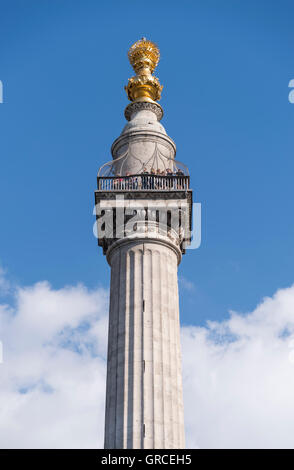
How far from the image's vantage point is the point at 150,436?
89.0 ft

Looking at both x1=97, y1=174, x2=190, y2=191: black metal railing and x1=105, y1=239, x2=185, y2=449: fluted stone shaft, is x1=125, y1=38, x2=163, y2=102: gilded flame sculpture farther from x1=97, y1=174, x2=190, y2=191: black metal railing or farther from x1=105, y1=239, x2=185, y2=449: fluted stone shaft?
x1=105, y1=239, x2=185, y2=449: fluted stone shaft

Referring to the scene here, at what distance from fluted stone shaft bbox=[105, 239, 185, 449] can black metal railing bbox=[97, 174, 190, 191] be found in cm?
336

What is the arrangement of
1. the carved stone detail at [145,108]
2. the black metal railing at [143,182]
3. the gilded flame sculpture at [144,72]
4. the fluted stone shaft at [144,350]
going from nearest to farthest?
the fluted stone shaft at [144,350] < the black metal railing at [143,182] < the carved stone detail at [145,108] < the gilded flame sculpture at [144,72]

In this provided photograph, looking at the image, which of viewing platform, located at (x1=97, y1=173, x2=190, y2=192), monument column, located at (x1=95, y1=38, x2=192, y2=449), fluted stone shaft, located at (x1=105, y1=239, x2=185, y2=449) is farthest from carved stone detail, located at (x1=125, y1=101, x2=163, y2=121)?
fluted stone shaft, located at (x1=105, y1=239, x2=185, y2=449)

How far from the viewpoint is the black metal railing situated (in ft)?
114

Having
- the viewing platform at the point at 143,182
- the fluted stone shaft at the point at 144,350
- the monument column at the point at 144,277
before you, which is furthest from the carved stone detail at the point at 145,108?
the fluted stone shaft at the point at 144,350

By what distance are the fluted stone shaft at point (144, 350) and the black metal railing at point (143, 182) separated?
336 cm

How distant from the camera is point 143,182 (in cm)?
3488

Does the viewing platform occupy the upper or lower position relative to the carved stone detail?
lower

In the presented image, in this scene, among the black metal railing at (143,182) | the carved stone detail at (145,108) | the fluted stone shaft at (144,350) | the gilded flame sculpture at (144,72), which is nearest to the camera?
the fluted stone shaft at (144,350)

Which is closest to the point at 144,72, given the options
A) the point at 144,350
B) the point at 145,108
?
the point at 145,108

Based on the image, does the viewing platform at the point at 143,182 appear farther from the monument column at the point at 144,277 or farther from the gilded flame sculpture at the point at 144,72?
the gilded flame sculpture at the point at 144,72

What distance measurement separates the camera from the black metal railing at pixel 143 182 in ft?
114
